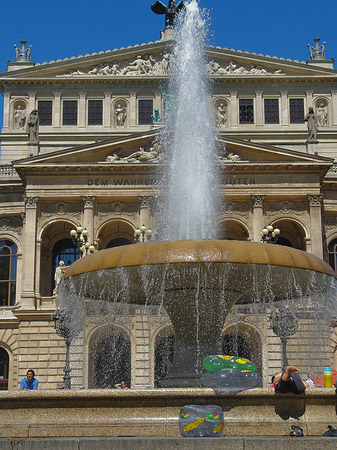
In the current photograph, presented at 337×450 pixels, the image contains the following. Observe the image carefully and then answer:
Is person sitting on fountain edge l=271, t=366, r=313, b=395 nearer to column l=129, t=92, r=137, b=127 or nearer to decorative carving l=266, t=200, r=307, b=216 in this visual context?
decorative carving l=266, t=200, r=307, b=216

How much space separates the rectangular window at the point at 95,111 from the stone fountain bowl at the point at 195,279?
29423 mm

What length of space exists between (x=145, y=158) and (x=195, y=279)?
A: 960 inches

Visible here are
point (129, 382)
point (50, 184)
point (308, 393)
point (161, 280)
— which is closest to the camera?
point (308, 393)

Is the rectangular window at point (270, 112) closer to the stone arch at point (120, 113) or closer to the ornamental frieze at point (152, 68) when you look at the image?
the ornamental frieze at point (152, 68)

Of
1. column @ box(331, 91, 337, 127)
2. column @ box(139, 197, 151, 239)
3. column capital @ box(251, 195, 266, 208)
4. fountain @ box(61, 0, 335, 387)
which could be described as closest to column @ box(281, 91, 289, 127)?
column @ box(331, 91, 337, 127)

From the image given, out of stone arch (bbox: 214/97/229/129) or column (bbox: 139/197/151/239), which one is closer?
column (bbox: 139/197/151/239)

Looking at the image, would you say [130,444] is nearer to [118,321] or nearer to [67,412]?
[67,412]

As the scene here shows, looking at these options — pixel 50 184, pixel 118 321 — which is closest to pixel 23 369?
pixel 118 321

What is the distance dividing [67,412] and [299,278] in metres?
4.52

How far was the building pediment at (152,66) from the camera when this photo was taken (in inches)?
1657

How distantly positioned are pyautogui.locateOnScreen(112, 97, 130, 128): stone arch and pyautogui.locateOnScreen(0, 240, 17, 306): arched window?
898 cm

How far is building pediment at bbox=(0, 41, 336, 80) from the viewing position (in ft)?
138

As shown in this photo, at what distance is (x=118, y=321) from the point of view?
108ft

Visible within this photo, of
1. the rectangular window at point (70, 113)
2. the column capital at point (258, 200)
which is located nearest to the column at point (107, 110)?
the rectangular window at point (70, 113)
